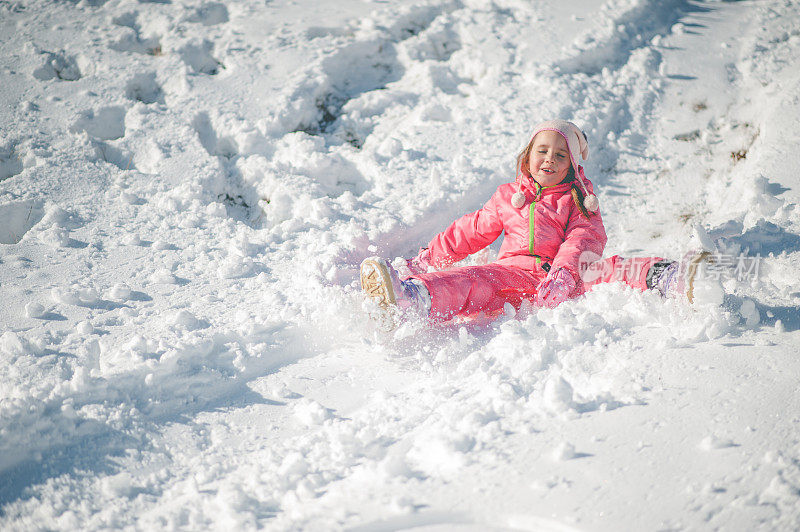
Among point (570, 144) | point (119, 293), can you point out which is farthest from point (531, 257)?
point (119, 293)

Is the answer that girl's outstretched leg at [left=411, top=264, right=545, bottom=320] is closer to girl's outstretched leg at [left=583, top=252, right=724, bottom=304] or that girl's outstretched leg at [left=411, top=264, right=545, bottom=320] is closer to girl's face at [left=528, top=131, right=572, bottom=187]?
girl's outstretched leg at [left=583, top=252, right=724, bottom=304]

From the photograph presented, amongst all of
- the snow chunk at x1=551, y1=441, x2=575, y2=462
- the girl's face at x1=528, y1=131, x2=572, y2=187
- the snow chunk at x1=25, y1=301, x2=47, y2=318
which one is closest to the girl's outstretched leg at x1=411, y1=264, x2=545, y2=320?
the girl's face at x1=528, y1=131, x2=572, y2=187

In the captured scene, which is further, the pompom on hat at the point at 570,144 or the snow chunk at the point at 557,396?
the pompom on hat at the point at 570,144

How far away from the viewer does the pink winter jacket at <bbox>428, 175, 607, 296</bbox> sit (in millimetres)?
2662

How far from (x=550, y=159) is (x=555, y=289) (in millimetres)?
746

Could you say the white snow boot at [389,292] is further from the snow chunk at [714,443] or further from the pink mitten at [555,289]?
the snow chunk at [714,443]

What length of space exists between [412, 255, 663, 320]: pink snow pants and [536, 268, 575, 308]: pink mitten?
136mm

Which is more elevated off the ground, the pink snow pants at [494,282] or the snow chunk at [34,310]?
the snow chunk at [34,310]

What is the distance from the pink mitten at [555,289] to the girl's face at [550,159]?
59 centimetres

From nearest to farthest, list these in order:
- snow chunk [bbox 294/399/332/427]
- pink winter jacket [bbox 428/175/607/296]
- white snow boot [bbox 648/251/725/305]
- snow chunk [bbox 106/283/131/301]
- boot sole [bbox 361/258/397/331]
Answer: snow chunk [bbox 294/399/332/427]
white snow boot [bbox 648/251/725/305]
boot sole [bbox 361/258/397/331]
snow chunk [bbox 106/283/131/301]
pink winter jacket [bbox 428/175/607/296]

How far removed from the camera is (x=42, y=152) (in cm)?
328

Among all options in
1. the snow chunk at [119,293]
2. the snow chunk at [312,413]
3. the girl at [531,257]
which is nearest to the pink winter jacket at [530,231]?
the girl at [531,257]

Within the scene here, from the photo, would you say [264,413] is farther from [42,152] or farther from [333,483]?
[42,152]

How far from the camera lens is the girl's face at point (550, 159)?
278 centimetres
